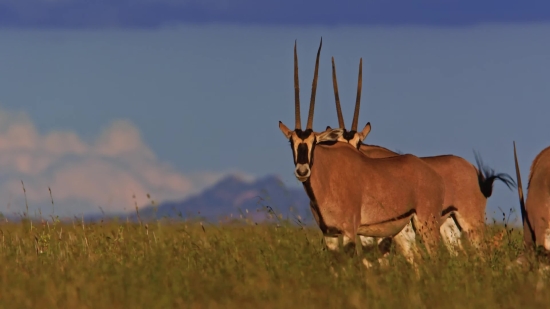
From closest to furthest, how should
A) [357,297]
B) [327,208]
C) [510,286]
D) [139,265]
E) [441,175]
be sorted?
[357,297] → [510,286] → [139,265] → [327,208] → [441,175]

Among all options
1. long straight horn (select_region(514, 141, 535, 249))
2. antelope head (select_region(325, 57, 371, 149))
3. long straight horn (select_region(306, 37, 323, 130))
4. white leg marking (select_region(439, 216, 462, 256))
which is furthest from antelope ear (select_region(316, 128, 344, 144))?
long straight horn (select_region(514, 141, 535, 249))

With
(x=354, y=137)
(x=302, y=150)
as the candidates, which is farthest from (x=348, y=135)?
(x=302, y=150)

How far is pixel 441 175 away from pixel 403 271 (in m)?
4.56

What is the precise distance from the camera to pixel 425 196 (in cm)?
1309

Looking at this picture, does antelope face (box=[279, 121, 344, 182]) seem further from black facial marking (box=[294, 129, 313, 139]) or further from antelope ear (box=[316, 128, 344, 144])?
antelope ear (box=[316, 128, 344, 144])

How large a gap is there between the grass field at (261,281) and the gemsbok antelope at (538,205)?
1.39 feet

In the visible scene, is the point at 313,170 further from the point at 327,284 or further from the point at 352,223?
the point at 327,284

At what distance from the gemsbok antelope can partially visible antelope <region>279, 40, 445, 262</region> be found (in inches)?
56.6

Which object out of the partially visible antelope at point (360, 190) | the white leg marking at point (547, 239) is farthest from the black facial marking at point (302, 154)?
the white leg marking at point (547, 239)

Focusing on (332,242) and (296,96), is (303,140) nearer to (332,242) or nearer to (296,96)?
(332,242)

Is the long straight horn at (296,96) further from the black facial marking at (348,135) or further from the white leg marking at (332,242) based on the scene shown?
the black facial marking at (348,135)

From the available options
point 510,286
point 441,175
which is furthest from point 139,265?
point 441,175

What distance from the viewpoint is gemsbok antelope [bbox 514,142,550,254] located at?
10672 mm

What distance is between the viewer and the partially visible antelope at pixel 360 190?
1195 cm
